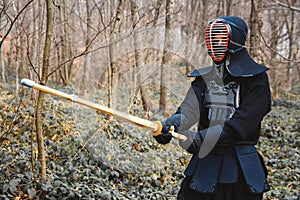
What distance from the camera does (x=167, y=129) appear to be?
2.02 m

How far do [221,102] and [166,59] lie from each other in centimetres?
503

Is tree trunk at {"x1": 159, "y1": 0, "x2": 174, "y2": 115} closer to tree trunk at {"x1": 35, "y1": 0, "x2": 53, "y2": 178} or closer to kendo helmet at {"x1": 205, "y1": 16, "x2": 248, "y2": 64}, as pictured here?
tree trunk at {"x1": 35, "y1": 0, "x2": 53, "y2": 178}

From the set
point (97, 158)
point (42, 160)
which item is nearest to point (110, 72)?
point (97, 158)

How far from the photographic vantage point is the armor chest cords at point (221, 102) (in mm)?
2090

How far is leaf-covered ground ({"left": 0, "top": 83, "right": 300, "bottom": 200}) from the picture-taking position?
12.4 ft

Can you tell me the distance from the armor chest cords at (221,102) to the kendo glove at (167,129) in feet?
0.63

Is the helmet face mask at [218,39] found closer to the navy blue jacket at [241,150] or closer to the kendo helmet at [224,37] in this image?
the kendo helmet at [224,37]

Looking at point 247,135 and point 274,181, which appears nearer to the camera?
point 247,135

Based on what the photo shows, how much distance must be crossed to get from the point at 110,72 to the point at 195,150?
170 inches

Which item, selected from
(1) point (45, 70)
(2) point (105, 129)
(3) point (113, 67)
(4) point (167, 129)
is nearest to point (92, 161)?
(2) point (105, 129)

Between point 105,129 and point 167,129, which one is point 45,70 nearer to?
point 167,129

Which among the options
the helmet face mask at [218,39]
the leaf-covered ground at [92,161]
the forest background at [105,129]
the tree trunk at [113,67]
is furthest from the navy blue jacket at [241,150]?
the tree trunk at [113,67]

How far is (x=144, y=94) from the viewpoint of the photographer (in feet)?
28.9

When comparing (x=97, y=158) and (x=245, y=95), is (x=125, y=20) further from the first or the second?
(x=245, y=95)
